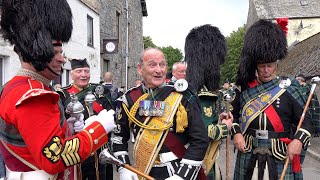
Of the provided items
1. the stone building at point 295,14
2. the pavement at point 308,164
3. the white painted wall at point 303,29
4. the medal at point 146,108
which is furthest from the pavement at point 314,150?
the white painted wall at point 303,29

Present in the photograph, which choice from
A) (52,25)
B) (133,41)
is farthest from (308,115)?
(133,41)

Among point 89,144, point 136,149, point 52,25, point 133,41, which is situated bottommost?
point 136,149

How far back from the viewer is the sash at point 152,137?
2.87 metres

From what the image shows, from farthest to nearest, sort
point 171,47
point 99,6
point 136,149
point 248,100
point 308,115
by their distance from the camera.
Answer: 1. point 171,47
2. point 99,6
3. point 248,100
4. point 308,115
5. point 136,149

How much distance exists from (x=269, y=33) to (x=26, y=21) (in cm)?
267

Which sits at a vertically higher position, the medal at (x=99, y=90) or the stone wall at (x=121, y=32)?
the stone wall at (x=121, y=32)

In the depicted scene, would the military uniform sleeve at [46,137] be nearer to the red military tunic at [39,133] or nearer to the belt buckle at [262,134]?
the red military tunic at [39,133]

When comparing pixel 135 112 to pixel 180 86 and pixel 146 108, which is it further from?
pixel 180 86

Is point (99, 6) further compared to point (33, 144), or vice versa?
point (99, 6)

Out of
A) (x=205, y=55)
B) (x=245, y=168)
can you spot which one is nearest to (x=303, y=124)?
(x=245, y=168)

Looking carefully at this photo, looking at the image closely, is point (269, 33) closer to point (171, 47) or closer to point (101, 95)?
point (101, 95)

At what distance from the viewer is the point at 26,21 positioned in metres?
2.17

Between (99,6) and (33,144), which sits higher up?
(99,6)

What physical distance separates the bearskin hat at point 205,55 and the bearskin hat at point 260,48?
309 mm
